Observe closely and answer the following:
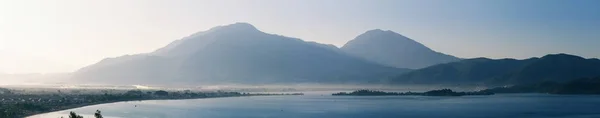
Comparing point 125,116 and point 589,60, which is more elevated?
point 589,60

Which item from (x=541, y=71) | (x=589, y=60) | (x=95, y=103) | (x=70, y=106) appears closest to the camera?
(x=70, y=106)

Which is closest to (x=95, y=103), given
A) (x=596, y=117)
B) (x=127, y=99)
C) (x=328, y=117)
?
(x=127, y=99)

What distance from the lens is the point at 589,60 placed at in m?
189

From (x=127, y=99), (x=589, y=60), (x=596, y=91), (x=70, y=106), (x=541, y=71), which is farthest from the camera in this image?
(x=589, y=60)

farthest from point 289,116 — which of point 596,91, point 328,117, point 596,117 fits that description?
point 596,91

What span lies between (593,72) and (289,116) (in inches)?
5110

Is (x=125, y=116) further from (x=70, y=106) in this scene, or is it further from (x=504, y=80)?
(x=504, y=80)

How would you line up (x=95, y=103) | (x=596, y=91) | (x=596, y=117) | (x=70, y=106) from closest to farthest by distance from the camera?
1. (x=596, y=117)
2. (x=70, y=106)
3. (x=95, y=103)
4. (x=596, y=91)

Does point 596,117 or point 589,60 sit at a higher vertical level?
point 589,60

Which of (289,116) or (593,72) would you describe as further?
(593,72)

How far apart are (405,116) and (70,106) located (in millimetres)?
34867

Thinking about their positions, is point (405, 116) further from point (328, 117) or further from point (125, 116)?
point (125, 116)

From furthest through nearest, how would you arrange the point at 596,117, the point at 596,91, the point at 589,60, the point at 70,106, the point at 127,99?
1. the point at 589,60
2. the point at 596,91
3. the point at 127,99
4. the point at 70,106
5. the point at 596,117

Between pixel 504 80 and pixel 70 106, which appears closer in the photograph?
pixel 70 106
